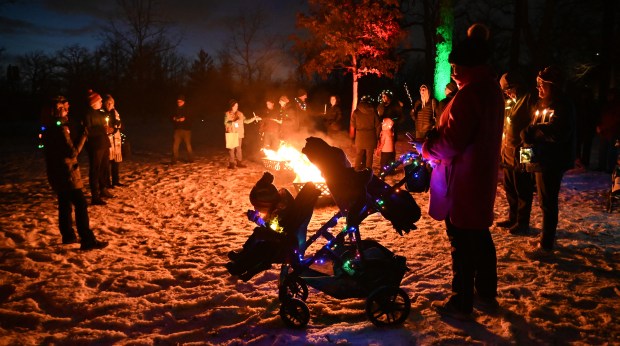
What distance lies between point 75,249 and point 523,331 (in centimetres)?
564

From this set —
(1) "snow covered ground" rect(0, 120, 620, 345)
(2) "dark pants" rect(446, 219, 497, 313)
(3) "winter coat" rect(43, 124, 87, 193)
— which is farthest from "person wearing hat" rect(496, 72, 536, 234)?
(3) "winter coat" rect(43, 124, 87, 193)

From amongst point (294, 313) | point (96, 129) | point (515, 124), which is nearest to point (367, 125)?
point (515, 124)

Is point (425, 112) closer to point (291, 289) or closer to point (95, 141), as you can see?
point (291, 289)

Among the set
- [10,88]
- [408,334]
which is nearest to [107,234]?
[408,334]

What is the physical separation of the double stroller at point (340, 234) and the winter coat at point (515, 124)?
2655mm

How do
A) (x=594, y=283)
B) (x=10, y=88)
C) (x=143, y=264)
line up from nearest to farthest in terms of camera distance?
(x=594, y=283), (x=143, y=264), (x=10, y=88)

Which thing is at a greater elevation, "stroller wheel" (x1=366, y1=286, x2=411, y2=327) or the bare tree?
the bare tree

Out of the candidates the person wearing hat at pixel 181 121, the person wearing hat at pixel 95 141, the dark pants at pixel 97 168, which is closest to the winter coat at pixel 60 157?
the person wearing hat at pixel 95 141

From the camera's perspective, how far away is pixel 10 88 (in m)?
30.3

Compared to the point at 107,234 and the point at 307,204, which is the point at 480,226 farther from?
the point at 107,234

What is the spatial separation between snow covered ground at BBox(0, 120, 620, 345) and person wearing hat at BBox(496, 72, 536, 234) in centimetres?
36

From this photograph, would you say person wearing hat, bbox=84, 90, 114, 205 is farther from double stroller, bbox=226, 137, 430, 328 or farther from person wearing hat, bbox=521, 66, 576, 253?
person wearing hat, bbox=521, 66, 576, 253

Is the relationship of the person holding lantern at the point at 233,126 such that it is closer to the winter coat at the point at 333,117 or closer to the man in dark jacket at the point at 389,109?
the winter coat at the point at 333,117

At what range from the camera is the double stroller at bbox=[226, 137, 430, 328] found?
3613 millimetres
